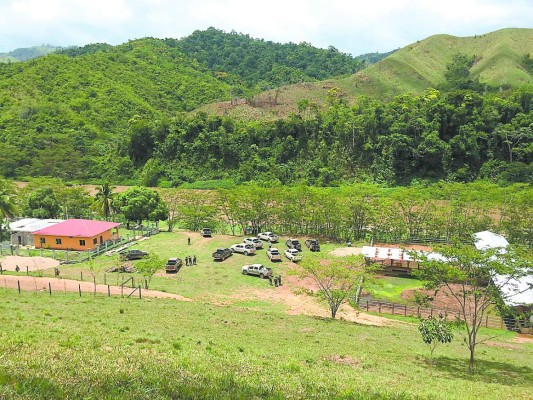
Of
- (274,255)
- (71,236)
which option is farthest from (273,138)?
(71,236)

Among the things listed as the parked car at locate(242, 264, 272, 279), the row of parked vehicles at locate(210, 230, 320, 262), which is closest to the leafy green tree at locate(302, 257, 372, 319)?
the parked car at locate(242, 264, 272, 279)

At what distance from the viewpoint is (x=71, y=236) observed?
4066 cm

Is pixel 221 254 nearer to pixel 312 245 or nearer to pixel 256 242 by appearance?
pixel 256 242

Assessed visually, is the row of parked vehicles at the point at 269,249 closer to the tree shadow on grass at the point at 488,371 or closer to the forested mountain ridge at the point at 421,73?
the tree shadow on grass at the point at 488,371

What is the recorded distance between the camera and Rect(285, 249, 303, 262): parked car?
3734 cm

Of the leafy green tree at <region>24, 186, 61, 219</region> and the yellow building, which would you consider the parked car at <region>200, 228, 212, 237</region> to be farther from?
the leafy green tree at <region>24, 186, 61, 219</region>

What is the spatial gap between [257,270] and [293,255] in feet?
17.0

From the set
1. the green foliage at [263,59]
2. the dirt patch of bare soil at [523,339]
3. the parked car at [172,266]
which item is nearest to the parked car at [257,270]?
the parked car at [172,266]

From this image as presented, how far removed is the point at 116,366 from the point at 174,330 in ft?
28.5

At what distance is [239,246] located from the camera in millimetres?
39500

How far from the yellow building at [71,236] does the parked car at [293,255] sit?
17779 millimetres

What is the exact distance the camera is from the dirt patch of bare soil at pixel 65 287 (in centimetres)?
2769

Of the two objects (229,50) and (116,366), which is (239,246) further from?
(229,50)

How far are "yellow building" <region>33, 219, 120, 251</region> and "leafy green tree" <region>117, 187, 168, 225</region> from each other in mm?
6514
